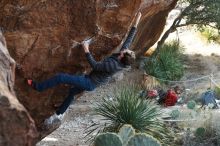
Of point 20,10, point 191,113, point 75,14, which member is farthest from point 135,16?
point 191,113

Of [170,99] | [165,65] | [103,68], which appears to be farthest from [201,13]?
[103,68]

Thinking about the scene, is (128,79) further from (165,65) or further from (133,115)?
(133,115)

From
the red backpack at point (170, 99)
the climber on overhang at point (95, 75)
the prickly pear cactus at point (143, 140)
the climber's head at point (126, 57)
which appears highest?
the climber's head at point (126, 57)

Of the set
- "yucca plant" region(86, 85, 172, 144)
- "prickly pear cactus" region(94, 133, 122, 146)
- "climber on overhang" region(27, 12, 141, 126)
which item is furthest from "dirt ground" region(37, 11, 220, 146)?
"prickly pear cactus" region(94, 133, 122, 146)

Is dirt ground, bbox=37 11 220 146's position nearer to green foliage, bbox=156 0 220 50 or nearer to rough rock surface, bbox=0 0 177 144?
green foliage, bbox=156 0 220 50

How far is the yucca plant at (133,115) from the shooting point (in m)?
11.8

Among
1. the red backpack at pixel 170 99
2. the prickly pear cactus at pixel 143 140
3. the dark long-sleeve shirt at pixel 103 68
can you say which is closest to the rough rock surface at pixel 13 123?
the prickly pear cactus at pixel 143 140

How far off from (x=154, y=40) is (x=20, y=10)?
13.0 metres

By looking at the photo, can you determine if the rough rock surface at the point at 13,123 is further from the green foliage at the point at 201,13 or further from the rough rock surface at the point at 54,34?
the green foliage at the point at 201,13

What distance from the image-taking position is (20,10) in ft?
29.2

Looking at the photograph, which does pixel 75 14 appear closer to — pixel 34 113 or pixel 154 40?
pixel 34 113

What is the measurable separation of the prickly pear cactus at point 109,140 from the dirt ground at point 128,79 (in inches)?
195

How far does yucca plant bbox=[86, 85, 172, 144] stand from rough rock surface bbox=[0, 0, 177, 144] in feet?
6.31

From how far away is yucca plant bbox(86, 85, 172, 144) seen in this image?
38.8ft
